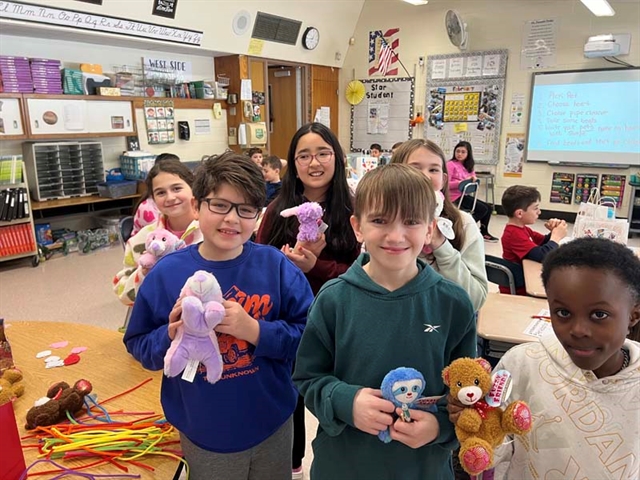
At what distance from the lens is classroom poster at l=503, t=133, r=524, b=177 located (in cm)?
753

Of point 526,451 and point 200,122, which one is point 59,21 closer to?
point 200,122

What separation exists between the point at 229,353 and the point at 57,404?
535mm

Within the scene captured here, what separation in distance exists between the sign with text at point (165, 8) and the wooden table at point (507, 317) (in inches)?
203

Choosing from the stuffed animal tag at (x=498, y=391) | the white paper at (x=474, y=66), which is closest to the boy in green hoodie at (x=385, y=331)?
the stuffed animal tag at (x=498, y=391)

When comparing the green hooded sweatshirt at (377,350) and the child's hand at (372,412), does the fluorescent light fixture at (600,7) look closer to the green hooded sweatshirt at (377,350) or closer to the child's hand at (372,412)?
the green hooded sweatshirt at (377,350)

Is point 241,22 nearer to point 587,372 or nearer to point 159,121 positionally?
point 159,121

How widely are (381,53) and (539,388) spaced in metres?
8.45

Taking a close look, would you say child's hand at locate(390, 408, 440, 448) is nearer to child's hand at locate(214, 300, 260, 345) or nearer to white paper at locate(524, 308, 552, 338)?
child's hand at locate(214, 300, 260, 345)

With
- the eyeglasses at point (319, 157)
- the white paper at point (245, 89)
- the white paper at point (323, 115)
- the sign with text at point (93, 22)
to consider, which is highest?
the sign with text at point (93, 22)

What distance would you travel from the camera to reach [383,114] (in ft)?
28.9

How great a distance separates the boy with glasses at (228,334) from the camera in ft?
4.01

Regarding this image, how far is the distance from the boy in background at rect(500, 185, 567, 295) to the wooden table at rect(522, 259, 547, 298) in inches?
3.0

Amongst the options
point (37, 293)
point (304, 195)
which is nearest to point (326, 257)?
point (304, 195)

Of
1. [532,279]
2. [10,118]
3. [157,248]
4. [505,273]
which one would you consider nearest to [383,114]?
[10,118]
